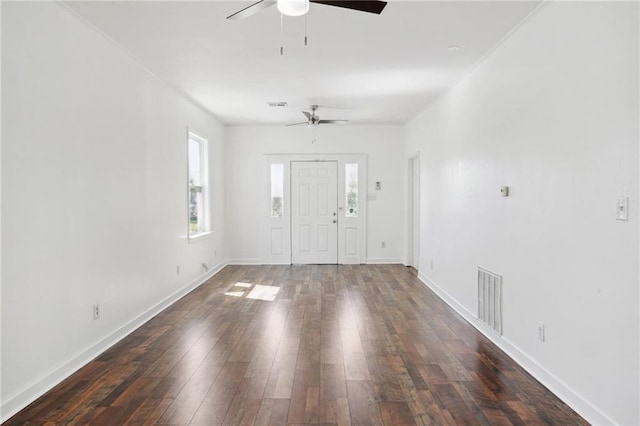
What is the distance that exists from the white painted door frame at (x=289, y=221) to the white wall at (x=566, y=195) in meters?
3.81

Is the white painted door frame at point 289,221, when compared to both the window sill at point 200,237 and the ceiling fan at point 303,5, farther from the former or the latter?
the ceiling fan at point 303,5

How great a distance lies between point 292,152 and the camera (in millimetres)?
8117

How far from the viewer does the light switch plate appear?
217 centimetres

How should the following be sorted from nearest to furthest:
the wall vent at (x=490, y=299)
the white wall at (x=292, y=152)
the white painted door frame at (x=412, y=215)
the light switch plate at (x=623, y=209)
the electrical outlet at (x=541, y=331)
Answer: the light switch plate at (x=623, y=209) < the electrical outlet at (x=541, y=331) < the wall vent at (x=490, y=299) < the white painted door frame at (x=412, y=215) < the white wall at (x=292, y=152)

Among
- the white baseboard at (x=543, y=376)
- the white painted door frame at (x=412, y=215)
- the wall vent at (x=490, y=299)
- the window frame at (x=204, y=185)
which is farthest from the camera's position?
the white painted door frame at (x=412, y=215)

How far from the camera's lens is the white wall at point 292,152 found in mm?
8094

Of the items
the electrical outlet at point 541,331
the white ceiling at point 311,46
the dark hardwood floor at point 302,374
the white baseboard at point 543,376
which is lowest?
the dark hardwood floor at point 302,374

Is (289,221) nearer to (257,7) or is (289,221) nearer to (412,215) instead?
(412,215)

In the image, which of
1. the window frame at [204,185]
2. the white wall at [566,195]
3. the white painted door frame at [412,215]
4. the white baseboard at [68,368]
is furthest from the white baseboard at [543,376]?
the window frame at [204,185]

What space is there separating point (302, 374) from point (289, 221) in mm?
5221

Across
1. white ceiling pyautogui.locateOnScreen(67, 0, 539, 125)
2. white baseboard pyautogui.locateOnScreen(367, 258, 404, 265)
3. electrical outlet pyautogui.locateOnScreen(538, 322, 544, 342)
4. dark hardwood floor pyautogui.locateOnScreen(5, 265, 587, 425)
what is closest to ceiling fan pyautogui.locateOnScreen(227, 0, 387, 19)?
white ceiling pyautogui.locateOnScreen(67, 0, 539, 125)

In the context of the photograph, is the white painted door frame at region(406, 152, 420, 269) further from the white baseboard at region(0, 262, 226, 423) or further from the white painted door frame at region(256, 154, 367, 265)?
the white baseboard at region(0, 262, 226, 423)

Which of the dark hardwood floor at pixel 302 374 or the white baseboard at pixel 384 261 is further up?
the white baseboard at pixel 384 261

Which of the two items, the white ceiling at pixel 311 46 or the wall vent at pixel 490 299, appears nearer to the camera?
the white ceiling at pixel 311 46
